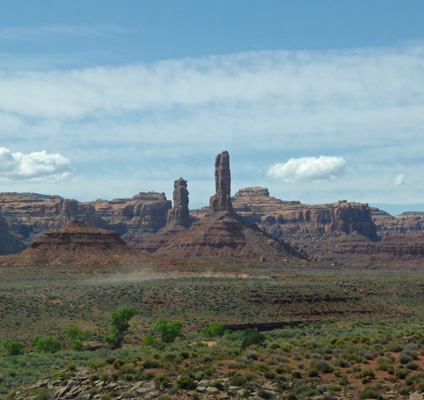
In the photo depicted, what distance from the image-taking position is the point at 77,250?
152 metres

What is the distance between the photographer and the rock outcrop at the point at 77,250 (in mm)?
145125

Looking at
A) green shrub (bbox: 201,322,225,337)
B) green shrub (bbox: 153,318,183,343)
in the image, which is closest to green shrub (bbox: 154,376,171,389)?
green shrub (bbox: 153,318,183,343)

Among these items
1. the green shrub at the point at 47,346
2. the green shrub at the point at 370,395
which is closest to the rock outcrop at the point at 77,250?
the green shrub at the point at 47,346

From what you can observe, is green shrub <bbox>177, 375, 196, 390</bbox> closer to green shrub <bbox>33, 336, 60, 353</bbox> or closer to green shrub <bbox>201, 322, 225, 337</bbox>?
green shrub <bbox>33, 336, 60, 353</bbox>

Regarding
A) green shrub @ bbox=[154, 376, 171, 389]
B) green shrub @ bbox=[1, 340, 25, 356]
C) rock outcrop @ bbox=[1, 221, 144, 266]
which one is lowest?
green shrub @ bbox=[1, 340, 25, 356]

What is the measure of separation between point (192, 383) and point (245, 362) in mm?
3968

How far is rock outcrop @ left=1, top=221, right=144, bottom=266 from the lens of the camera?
145125mm

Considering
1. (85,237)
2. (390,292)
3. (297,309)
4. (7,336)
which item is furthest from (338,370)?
(85,237)

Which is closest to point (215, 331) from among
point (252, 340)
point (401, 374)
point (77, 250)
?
point (252, 340)

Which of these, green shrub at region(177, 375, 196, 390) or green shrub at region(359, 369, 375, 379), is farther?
green shrub at region(359, 369, 375, 379)

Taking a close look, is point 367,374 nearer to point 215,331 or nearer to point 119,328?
point 215,331

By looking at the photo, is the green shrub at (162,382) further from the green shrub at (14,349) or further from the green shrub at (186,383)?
the green shrub at (14,349)

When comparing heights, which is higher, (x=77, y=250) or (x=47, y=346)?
(x=77, y=250)

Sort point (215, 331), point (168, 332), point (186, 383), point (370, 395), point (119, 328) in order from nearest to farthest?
point (370, 395)
point (186, 383)
point (168, 332)
point (215, 331)
point (119, 328)
